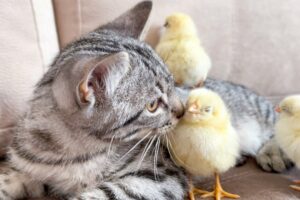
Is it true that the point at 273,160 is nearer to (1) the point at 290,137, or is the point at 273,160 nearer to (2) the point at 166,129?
(1) the point at 290,137

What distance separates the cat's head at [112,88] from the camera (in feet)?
3.16

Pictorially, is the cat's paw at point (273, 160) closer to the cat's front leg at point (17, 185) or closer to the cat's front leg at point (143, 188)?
the cat's front leg at point (143, 188)

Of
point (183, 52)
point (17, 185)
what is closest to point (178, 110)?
point (183, 52)

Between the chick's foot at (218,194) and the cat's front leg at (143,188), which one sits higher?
the cat's front leg at (143,188)

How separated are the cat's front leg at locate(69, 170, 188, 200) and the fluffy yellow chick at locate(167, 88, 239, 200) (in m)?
0.04

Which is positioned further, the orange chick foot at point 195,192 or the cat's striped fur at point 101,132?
the orange chick foot at point 195,192

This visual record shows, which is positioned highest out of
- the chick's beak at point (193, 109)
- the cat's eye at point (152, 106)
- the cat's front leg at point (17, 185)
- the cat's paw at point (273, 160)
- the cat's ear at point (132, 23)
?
the cat's ear at point (132, 23)

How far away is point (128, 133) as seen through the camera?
1100 mm

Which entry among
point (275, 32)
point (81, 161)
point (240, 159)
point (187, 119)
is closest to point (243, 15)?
point (275, 32)

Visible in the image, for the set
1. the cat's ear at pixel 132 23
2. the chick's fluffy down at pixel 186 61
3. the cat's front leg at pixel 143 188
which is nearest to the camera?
the cat's front leg at pixel 143 188

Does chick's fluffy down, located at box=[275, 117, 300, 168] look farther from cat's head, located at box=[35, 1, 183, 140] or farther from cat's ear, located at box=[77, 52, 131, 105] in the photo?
cat's ear, located at box=[77, 52, 131, 105]

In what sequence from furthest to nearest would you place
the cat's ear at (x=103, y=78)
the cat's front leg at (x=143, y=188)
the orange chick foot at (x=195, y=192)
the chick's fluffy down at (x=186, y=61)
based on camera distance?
1. the chick's fluffy down at (x=186, y=61)
2. the orange chick foot at (x=195, y=192)
3. the cat's front leg at (x=143, y=188)
4. the cat's ear at (x=103, y=78)

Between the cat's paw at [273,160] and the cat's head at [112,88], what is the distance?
16.0 inches

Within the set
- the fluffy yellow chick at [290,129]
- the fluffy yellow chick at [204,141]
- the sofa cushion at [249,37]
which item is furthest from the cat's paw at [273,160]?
the sofa cushion at [249,37]
